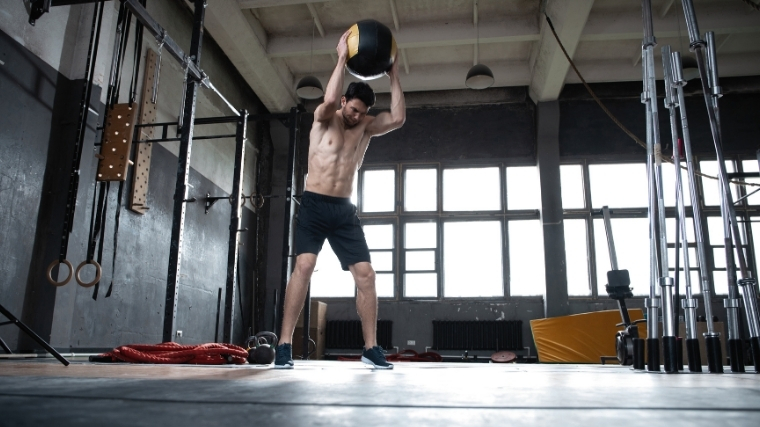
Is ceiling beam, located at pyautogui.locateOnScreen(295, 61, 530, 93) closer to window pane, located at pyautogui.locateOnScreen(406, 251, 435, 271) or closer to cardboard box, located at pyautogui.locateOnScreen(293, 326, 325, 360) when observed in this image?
window pane, located at pyautogui.locateOnScreen(406, 251, 435, 271)

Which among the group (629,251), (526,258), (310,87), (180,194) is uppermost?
(310,87)

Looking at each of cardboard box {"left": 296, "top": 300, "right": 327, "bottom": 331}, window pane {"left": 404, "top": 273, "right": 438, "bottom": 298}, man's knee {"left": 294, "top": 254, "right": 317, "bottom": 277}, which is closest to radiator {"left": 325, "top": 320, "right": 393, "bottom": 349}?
cardboard box {"left": 296, "top": 300, "right": 327, "bottom": 331}

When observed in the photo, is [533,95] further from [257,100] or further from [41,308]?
[41,308]

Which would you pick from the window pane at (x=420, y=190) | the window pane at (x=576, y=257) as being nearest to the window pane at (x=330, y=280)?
the window pane at (x=420, y=190)

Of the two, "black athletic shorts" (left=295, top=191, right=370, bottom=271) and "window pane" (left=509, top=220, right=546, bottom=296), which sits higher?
"window pane" (left=509, top=220, right=546, bottom=296)

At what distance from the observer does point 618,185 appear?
32.0 ft

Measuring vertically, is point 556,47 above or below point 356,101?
above

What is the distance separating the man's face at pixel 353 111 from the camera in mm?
2805

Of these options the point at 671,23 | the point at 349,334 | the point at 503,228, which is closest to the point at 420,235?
the point at 503,228

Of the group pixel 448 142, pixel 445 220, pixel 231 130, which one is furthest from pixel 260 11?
pixel 445 220

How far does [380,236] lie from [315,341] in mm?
2329

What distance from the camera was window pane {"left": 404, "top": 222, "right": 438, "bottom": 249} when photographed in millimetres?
9945

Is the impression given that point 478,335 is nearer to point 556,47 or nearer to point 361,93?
point 556,47

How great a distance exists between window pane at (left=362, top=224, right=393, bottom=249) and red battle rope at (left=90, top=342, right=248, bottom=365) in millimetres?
7198
